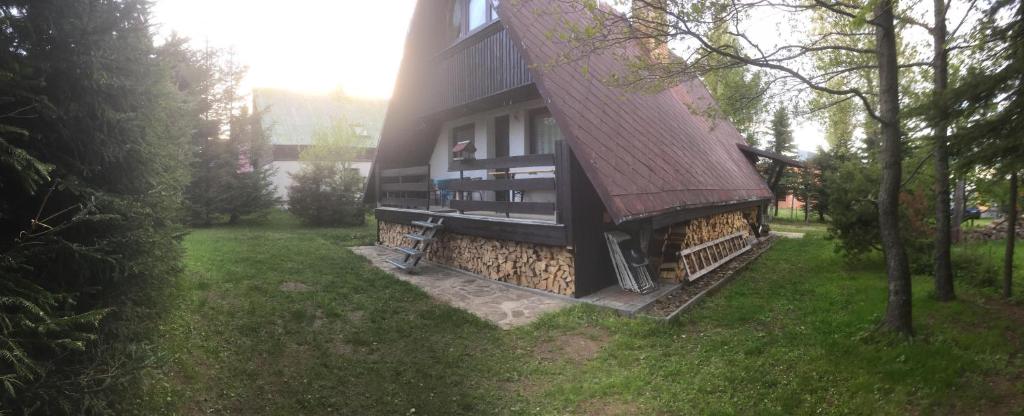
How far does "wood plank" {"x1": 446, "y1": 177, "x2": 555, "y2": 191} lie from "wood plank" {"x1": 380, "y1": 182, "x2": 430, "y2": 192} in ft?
4.71

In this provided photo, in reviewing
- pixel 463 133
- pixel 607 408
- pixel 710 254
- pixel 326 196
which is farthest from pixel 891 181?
pixel 326 196

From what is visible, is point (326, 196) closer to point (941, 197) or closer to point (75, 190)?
point (75, 190)

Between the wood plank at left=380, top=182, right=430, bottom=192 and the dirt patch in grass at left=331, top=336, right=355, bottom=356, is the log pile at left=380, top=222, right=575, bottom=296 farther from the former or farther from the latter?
the dirt patch in grass at left=331, top=336, right=355, bottom=356

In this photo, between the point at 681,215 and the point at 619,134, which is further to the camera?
the point at 681,215

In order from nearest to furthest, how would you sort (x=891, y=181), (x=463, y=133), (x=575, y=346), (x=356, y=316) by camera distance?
(x=891, y=181) → (x=575, y=346) → (x=356, y=316) → (x=463, y=133)

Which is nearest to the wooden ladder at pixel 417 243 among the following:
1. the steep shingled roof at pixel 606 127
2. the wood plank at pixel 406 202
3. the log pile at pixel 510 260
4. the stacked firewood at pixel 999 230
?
the log pile at pixel 510 260

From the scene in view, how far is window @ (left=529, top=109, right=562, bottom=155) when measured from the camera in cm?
1013

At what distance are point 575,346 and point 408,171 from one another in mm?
6805

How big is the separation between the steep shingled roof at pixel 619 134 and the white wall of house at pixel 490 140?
177cm

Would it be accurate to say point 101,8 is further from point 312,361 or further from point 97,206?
point 312,361

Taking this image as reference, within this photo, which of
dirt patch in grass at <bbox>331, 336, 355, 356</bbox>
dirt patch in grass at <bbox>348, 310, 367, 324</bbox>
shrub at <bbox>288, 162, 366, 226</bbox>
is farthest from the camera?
shrub at <bbox>288, 162, 366, 226</bbox>

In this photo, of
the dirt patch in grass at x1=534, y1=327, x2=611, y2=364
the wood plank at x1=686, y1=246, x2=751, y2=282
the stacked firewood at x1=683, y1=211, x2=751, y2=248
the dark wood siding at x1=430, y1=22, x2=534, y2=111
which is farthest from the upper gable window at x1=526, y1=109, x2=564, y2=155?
the dirt patch in grass at x1=534, y1=327, x2=611, y2=364

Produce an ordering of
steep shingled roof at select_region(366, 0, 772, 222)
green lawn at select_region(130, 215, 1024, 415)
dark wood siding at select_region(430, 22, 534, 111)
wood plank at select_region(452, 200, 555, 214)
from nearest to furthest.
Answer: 1. green lawn at select_region(130, 215, 1024, 415)
2. steep shingled roof at select_region(366, 0, 772, 222)
3. wood plank at select_region(452, 200, 555, 214)
4. dark wood siding at select_region(430, 22, 534, 111)

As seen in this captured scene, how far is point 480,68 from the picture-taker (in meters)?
9.48
